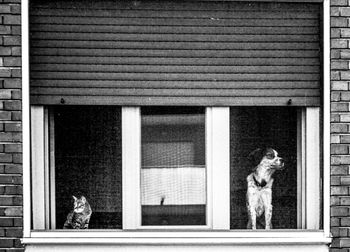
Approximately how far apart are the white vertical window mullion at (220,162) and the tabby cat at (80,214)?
3.31ft

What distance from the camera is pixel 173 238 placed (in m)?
4.36

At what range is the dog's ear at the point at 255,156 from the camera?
15.0 feet

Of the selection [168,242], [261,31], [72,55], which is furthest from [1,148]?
[261,31]

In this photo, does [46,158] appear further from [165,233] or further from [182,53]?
[182,53]

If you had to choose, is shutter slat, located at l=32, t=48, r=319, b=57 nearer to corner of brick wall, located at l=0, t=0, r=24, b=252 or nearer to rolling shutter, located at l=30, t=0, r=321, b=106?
rolling shutter, located at l=30, t=0, r=321, b=106

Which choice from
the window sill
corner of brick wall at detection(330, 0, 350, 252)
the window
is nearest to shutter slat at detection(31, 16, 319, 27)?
corner of brick wall at detection(330, 0, 350, 252)

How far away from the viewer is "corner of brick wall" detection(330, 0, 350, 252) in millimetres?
4438

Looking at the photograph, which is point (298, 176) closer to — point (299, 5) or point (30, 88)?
point (299, 5)

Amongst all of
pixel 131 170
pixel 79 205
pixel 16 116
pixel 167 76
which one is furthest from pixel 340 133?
pixel 16 116


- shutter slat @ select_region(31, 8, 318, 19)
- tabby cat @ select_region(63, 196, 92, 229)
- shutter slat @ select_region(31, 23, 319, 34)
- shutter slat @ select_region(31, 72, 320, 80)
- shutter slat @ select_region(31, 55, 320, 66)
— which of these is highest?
shutter slat @ select_region(31, 8, 318, 19)

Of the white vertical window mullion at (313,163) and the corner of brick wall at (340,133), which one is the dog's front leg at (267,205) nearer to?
the white vertical window mullion at (313,163)

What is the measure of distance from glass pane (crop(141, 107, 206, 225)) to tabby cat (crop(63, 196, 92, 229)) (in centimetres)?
45

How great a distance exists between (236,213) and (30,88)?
1911mm

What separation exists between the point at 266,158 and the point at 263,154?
0.13 feet
